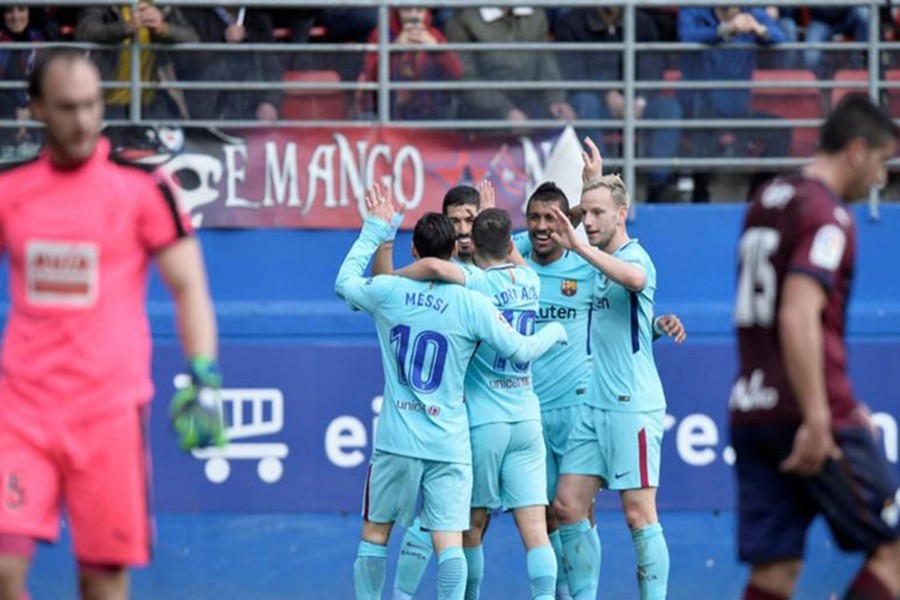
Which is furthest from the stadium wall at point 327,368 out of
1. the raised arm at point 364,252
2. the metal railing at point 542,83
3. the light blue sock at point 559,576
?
the raised arm at point 364,252

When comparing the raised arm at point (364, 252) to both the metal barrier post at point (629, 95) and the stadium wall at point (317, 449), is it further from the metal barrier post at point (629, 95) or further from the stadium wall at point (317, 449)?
the metal barrier post at point (629, 95)

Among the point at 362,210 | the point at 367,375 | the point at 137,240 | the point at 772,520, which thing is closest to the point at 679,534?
the point at 367,375

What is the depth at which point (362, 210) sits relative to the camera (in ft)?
33.6

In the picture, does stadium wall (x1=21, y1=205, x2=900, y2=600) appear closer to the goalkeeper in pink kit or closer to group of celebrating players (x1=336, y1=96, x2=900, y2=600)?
group of celebrating players (x1=336, y1=96, x2=900, y2=600)

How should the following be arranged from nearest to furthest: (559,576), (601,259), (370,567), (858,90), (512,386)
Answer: (601,259), (370,567), (512,386), (559,576), (858,90)

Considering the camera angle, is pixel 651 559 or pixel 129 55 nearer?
pixel 651 559

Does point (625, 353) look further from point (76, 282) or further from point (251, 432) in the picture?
point (76, 282)

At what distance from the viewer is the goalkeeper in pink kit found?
549 cm

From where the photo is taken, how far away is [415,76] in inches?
416

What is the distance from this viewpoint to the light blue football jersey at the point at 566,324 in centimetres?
902

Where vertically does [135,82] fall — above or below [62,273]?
above

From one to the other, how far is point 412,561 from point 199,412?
3.37 meters

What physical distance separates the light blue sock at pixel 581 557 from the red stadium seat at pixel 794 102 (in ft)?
10.3

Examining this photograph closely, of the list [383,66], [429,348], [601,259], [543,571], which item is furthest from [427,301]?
[383,66]
